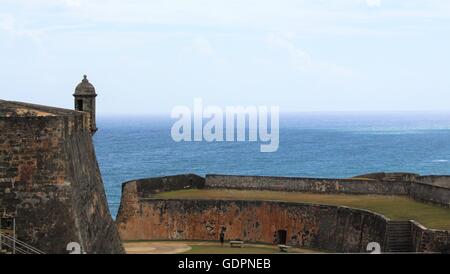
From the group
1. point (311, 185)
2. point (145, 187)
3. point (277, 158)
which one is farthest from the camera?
point (277, 158)

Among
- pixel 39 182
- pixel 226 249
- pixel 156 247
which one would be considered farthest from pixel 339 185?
pixel 39 182

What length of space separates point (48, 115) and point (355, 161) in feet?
366

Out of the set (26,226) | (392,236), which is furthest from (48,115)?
(392,236)

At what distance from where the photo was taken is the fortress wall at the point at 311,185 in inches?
1759

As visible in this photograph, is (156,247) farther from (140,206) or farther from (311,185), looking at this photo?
(311,185)

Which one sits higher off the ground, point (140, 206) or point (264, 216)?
point (140, 206)

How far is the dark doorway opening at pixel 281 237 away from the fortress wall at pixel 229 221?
0.53 feet

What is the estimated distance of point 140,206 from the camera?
43.9 m

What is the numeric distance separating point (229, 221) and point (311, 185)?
543 centimetres

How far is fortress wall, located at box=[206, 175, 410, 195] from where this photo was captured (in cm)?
4469

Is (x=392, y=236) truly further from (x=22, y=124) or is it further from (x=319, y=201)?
(x=22, y=124)

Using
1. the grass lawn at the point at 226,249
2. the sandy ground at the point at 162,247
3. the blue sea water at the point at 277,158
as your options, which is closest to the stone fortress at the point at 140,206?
the sandy ground at the point at 162,247

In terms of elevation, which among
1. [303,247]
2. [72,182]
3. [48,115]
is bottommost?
[303,247]

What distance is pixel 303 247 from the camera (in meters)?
41.6
